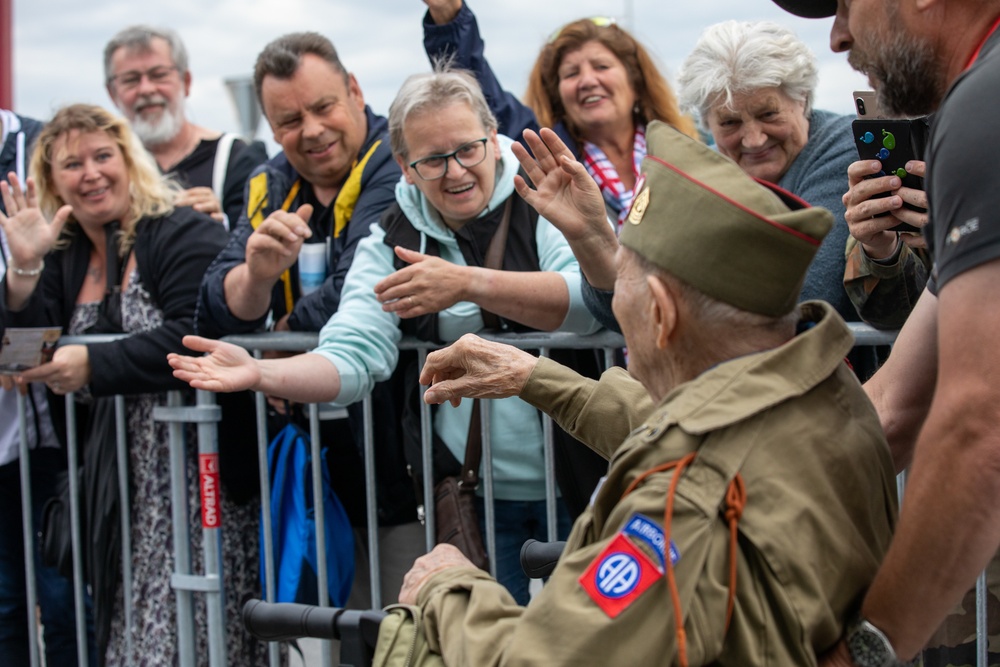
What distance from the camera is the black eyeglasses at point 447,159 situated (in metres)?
3.44

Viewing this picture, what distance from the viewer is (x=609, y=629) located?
64.9 inches

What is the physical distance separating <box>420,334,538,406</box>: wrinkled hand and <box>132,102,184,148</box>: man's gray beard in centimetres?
314

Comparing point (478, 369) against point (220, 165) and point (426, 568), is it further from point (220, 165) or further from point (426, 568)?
point (220, 165)

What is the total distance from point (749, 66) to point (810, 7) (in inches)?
39.6

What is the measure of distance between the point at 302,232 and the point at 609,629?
212 centimetres

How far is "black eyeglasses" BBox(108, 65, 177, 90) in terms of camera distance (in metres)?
5.40

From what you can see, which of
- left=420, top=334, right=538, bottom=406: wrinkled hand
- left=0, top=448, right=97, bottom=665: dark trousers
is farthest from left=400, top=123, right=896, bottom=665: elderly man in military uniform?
left=0, top=448, right=97, bottom=665: dark trousers

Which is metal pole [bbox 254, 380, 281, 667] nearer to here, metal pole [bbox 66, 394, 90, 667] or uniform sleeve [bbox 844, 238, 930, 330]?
metal pole [bbox 66, 394, 90, 667]

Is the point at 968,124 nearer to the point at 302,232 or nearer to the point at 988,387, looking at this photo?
the point at 988,387

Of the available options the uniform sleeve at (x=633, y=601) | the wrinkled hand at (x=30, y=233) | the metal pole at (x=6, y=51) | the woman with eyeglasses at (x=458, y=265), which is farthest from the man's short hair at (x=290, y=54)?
the metal pole at (x=6, y=51)

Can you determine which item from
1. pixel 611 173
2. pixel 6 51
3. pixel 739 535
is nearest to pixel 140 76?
pixel 611 173

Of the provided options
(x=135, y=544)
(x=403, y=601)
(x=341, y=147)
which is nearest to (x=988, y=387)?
(x=403, y=601)

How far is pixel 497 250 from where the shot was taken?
346cm

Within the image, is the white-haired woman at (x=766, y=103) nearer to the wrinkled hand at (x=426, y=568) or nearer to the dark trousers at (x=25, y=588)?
the wrinkled hand at (x=426, y=568)
